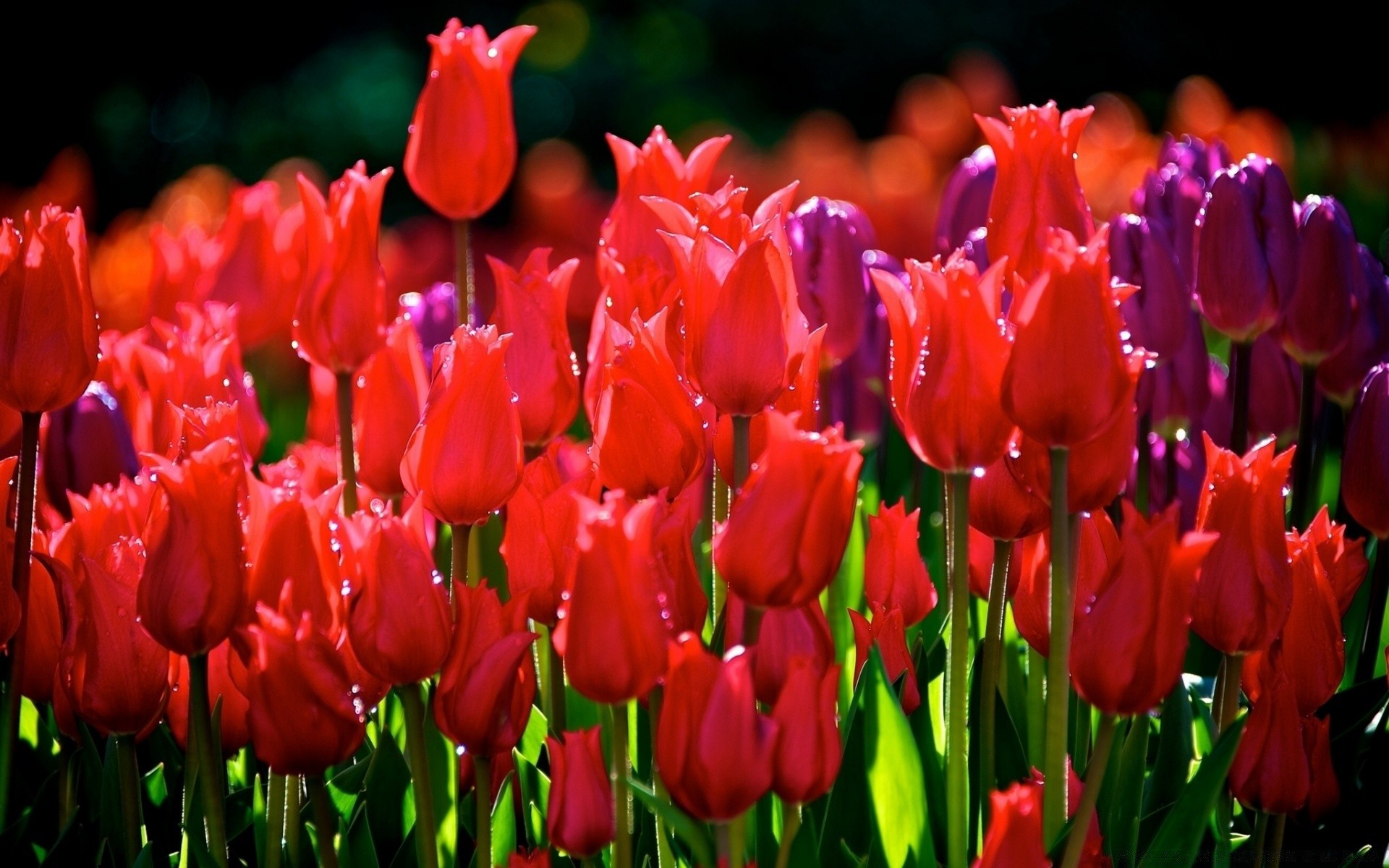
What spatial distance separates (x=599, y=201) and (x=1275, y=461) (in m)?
4.23

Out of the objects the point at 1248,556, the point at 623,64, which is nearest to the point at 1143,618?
the point at 1248,556

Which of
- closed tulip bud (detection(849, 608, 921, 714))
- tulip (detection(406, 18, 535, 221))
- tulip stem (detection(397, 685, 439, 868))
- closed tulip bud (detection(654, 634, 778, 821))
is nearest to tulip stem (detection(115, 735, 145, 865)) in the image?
tulip stem (detection(397, 685, 439, 868))

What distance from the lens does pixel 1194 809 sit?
3.94 feet

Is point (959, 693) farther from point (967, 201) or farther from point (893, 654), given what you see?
point (967, 201)

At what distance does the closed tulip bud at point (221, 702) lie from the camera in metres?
1.44

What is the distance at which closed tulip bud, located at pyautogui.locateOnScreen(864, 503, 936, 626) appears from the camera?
1.46 m

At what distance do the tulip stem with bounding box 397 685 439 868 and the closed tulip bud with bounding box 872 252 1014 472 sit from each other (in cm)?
46

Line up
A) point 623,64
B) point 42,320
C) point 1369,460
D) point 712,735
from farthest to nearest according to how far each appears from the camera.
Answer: point 623,64, point 1369,460, point 42,320, point 712,735

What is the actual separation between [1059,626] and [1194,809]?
19 centimetres

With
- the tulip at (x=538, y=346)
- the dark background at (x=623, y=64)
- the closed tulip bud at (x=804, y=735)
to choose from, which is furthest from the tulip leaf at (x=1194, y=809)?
the dark background at (x=623, y=64)

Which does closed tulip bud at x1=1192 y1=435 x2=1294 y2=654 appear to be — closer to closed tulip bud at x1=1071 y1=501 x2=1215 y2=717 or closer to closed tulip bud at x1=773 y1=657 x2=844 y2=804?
closed tulip bud at x1=1071 y1=501 x2=1215 y2=717

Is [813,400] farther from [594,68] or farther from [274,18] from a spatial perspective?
[274,18]

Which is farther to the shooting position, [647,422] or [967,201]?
[967,201]

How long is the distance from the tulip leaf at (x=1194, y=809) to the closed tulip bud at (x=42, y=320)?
1.09m
